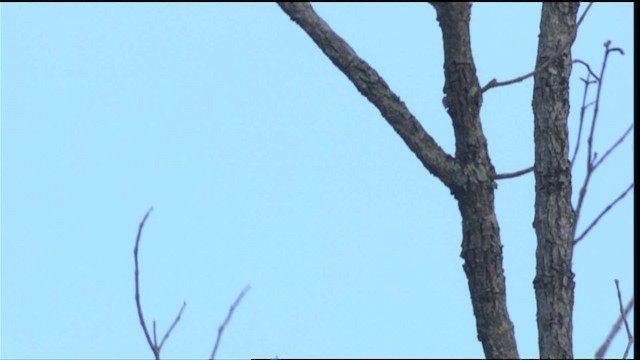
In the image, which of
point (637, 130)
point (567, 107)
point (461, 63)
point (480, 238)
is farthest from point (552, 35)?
point (480, 238)

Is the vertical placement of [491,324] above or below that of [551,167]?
below

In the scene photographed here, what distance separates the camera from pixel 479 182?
326 cm

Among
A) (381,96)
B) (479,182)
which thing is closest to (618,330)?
(479,182)

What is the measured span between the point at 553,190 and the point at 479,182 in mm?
523

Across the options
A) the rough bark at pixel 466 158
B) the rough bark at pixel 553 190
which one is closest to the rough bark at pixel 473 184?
the rough bark at pixel 466 158

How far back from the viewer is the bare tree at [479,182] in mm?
3203

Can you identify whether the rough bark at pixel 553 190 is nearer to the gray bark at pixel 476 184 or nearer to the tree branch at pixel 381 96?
the gray bark at pixel 476 184

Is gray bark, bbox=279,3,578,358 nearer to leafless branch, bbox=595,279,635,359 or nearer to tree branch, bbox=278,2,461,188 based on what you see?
tree branch, bbox=278,2,461,188

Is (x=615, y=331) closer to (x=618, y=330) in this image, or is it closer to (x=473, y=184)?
(x=618, y=330)

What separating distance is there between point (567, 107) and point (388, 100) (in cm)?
89

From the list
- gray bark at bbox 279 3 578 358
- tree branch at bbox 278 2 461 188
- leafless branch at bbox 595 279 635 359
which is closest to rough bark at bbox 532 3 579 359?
gray bark at bbox 279 3 578 358

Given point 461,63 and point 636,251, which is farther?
point 636,251

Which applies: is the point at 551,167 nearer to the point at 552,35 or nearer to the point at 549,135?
the point at 549,135

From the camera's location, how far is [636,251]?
139 inches
